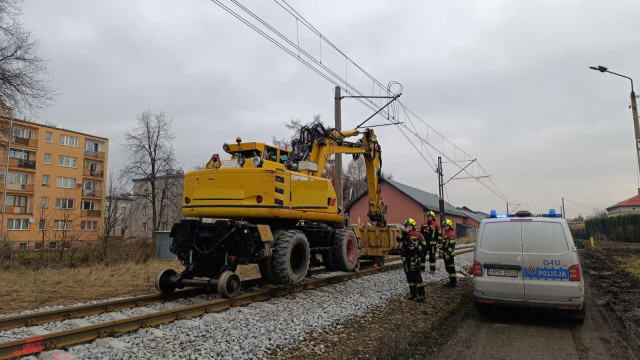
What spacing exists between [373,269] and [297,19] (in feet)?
→ 25.1

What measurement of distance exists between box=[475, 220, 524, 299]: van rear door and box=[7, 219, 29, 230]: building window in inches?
1965

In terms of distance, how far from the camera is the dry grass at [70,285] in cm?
783

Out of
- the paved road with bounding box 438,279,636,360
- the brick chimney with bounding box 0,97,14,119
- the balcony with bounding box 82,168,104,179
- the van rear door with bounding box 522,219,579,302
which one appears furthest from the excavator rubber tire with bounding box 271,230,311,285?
the balcony with bounding box 82,168,104,179

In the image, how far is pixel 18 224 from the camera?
143ft

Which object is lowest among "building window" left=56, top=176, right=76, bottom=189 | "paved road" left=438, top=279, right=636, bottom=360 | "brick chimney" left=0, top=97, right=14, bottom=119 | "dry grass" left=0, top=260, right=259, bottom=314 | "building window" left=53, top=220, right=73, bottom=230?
"paved road" left=438, top=279, right=636, bottom=360

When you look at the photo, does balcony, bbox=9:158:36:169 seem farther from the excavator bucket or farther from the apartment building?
the excavator bucket

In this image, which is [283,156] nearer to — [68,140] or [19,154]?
[19,154]

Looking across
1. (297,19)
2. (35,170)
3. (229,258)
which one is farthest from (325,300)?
(35,170)

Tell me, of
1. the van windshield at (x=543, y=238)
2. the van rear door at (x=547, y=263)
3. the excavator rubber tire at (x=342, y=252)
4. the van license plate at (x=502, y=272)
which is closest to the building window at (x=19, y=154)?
the excavator rubber tire at (x=342, y=252)

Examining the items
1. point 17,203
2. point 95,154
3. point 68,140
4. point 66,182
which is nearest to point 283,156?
point 17,203

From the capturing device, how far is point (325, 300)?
8188mm

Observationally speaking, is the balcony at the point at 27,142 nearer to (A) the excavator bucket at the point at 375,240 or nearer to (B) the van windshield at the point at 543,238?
(A) the excavator bucket at the point at 375,240

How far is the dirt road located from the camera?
5.35m

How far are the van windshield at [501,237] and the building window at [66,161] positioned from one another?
53741mm
